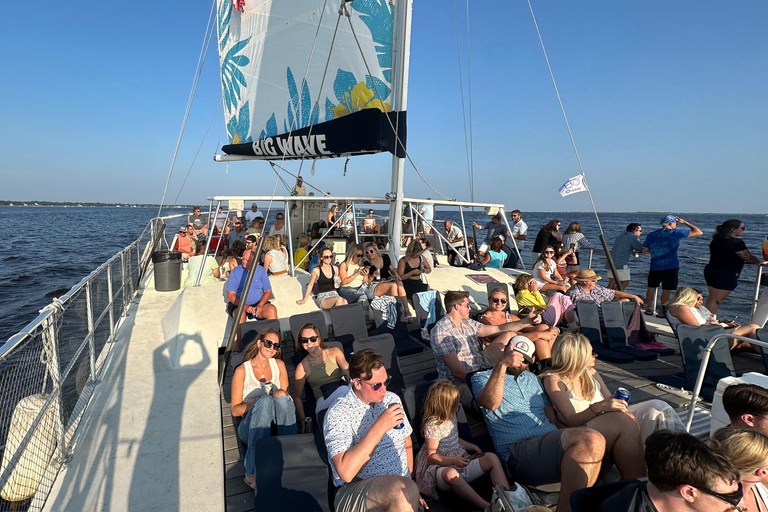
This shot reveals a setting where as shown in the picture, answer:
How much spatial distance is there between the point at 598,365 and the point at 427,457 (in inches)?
132

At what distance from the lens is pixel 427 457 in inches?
110

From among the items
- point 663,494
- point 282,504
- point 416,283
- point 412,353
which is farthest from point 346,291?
point 663,494

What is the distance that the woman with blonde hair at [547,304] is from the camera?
5.58 meters

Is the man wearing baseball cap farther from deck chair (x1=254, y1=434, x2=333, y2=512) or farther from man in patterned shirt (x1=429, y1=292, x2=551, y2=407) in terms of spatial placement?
deck chair (x1=254, y1=434, x2=333, y2=512)

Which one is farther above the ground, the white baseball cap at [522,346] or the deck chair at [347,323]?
the white baseball cap at [522,346]

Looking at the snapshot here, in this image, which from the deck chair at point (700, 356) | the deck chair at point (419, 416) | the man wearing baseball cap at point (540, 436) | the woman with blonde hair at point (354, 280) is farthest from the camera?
the woman with blonde hair at point (354, 280)

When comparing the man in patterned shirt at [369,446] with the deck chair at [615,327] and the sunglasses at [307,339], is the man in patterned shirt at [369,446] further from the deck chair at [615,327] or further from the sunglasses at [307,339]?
the deck chair at [615,327]

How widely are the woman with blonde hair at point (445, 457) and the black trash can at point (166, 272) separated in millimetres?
6908

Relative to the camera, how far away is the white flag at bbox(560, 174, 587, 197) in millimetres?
7586

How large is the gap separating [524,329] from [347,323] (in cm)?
222

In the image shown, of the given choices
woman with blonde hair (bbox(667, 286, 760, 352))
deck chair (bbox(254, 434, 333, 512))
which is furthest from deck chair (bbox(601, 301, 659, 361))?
deck chair (bbox(254, 434, 333, 512))

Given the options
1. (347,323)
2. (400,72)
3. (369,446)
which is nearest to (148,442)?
(369,446)

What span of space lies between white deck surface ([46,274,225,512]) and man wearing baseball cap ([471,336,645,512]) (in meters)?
2.00

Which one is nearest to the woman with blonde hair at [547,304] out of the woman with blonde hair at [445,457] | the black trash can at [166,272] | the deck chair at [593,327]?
the deck chair at [593,327]
